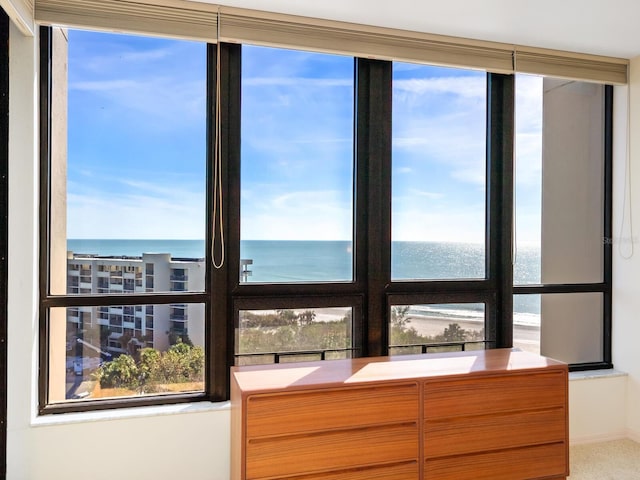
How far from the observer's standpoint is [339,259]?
3031 millimetres

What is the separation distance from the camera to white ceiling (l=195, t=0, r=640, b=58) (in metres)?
2.56

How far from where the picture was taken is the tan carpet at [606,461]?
9.26 feet

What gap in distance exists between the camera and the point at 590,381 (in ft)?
10.8

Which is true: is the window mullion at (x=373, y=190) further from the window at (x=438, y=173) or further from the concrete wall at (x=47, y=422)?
the concrete wall at (x=47, y=422)

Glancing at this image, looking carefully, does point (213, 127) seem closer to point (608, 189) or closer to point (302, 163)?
point (302, 163)

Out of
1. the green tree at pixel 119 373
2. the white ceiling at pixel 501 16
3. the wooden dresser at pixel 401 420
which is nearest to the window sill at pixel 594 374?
the wooden dresser at pixel 401 420

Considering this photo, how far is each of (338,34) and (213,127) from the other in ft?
2.83

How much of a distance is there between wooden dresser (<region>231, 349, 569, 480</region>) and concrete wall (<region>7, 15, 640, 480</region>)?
22 cm

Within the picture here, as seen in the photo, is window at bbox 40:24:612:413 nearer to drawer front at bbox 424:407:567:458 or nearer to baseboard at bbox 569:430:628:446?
baseboard at bbox 569:430:628:446

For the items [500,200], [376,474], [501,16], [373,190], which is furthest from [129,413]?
[501,16]

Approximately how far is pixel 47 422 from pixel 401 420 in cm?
170

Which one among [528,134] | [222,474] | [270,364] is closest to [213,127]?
[270,364]

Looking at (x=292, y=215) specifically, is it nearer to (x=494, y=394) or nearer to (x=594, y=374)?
(x=494, y=394)

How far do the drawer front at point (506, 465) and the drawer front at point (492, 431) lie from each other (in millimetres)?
37
